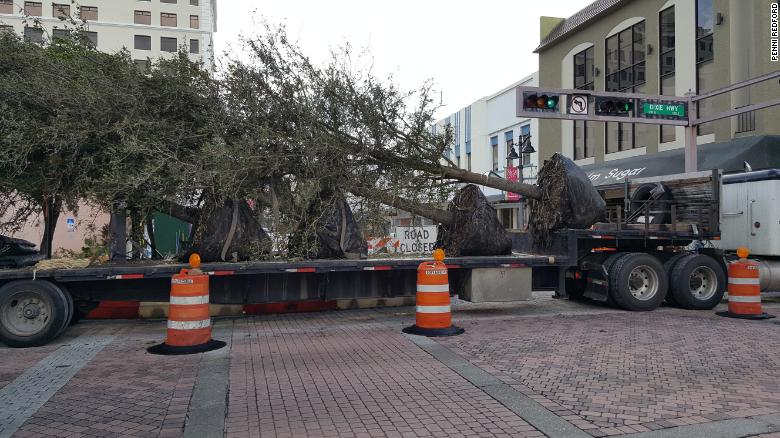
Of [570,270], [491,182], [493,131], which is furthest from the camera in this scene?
[493,131]

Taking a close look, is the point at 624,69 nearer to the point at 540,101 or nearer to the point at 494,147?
the point at 540,101

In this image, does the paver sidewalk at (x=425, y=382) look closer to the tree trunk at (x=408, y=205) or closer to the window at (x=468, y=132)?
the tree trunk at (x=408, y=205)

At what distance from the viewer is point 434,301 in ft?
26.7

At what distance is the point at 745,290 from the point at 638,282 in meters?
1.63

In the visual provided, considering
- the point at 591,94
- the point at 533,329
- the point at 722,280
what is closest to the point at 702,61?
the point at 591,94

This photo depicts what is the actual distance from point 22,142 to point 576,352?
306 inches

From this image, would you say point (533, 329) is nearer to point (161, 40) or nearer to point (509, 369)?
point (509, 369)

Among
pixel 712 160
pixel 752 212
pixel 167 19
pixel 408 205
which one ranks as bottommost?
pixel 752 212

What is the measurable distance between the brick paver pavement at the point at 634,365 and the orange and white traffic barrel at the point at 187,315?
306 cm

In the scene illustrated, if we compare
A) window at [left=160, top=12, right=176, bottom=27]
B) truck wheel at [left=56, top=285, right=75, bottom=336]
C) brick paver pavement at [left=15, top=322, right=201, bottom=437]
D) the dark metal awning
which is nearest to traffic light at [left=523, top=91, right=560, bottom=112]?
the dark metal awning

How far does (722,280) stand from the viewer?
10.9m

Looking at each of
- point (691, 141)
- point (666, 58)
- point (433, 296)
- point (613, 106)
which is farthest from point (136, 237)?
point (666, 58)

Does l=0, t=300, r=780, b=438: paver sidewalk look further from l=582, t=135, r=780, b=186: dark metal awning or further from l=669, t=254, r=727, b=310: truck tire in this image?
l=582, t=135, r=780, b=186: dark metal awning

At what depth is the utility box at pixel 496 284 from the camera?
9.98 m
